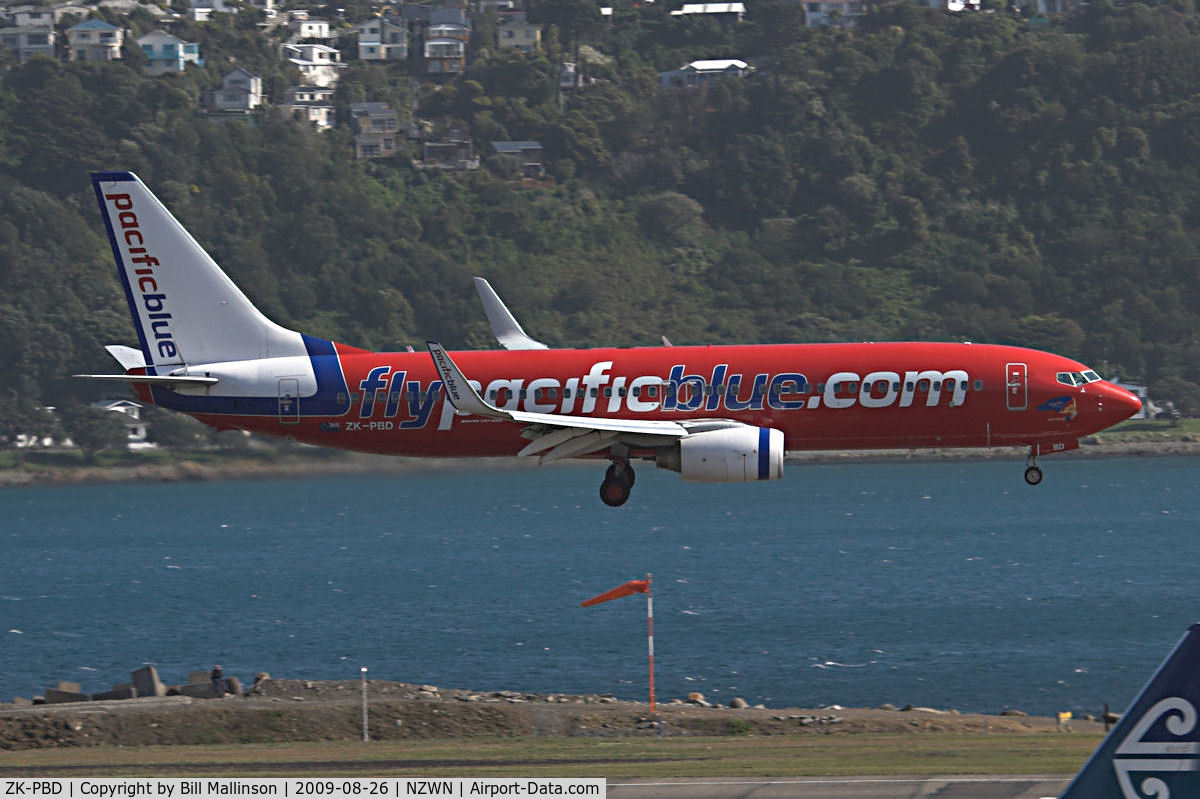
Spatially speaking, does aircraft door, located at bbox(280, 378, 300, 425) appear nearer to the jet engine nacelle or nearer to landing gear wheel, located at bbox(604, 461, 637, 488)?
landing gear wheel, located at bbox(604, 461, 637, 488)

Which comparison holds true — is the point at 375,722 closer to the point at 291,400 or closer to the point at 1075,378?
the point at 291,400

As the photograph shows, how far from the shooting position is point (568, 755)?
1630 inches

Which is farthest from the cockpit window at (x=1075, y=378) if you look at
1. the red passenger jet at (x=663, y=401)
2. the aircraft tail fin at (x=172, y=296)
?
the aircraft tail fin at (x=172, y=296)

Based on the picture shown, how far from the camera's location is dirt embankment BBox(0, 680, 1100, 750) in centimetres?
5197

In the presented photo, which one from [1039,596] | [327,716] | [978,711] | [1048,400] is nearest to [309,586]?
[1039,596]

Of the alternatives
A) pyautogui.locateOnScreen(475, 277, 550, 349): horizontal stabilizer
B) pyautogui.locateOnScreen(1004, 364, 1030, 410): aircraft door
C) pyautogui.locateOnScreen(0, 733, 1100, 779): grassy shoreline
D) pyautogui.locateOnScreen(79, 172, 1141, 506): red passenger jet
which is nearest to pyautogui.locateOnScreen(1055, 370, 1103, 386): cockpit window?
pyautogui.locateOnScreen(79, 172, 1141, 506): red passenger jet

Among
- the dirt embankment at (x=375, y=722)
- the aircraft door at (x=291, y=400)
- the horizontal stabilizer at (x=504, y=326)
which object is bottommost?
the dirt embankment at (x=375, y=722)

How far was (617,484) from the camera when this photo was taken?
50.2m

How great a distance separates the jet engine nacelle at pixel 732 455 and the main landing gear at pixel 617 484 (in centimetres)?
250

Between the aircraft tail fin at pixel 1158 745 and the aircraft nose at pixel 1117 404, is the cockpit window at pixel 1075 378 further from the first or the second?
the aircraft tail fin at pixel 1158 745

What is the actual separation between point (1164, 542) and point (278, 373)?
13511 cm

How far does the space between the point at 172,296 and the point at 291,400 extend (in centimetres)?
620

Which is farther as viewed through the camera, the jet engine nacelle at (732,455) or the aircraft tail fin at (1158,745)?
the jet engine nacelle at (732,455)

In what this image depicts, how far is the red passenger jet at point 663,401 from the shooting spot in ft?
160
